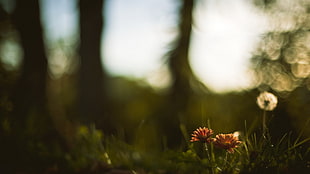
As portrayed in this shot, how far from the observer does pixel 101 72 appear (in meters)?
5.33

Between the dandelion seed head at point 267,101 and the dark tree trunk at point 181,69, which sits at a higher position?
the dandelion seed head at point 267,101

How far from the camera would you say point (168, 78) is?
529cm

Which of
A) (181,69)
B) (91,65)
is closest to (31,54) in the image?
(91,65)

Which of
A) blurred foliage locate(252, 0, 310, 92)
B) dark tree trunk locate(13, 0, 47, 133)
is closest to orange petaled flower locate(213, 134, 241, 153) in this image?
blurred foliage locate(252, 0, 310, 92)

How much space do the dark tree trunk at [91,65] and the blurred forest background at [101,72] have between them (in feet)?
0.06

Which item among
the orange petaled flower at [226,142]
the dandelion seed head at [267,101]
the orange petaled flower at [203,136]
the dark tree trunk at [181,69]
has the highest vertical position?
the dandelion seed head at [267,101]

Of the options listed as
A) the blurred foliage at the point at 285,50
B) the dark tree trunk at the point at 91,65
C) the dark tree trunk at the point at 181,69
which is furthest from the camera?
the dark tree trunk at the point at 91,65

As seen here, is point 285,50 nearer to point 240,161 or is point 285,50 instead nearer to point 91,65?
point 240,161

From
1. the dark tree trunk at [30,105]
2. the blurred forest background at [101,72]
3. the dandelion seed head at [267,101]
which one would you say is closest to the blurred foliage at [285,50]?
the blurred forest background at [101,72]

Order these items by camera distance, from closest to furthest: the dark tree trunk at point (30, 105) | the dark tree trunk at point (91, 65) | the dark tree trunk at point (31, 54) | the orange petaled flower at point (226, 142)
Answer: the orange petaled flower at point (226, 142)
the dark tree trunk at point (30, 105)
the dark tree trunk at point (31, 54)
the dark tree trunk at point (91, 65)

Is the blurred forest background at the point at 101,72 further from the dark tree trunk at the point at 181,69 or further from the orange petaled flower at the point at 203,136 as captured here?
the orange petaled flower at the point at 203,136

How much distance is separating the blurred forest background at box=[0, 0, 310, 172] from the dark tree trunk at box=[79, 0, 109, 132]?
0.06 feet

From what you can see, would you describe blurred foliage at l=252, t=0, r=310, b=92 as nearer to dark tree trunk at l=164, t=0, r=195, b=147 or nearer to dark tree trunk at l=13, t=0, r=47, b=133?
dark tree trunk at l=164, t=0, r=195, b=147

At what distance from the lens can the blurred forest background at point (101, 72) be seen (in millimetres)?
2676
